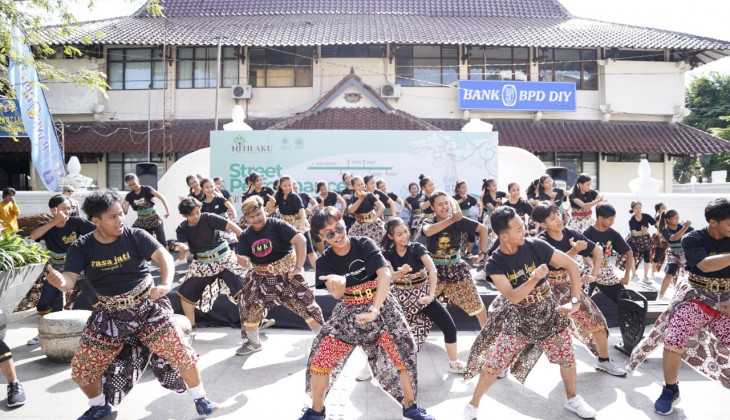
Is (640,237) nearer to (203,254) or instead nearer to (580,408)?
(580,408)

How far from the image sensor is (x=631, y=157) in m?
19.5

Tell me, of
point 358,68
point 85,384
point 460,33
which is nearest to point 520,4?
point 460,33

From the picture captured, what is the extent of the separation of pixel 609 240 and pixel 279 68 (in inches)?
622

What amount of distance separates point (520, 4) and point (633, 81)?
20.9ft

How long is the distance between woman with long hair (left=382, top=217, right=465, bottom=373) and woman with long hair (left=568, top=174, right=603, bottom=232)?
495 cm

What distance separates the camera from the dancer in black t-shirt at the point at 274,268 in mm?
5223

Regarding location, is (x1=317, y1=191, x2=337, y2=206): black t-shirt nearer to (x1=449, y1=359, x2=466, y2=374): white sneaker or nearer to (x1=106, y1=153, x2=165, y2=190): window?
(x1=449, y1=359, x2=466, y2=374): white sneaker

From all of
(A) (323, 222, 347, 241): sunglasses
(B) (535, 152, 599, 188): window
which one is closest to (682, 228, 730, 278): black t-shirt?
(A) (323, 222, 347, 241): sunglasses

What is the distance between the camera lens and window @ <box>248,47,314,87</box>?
62.8 ft

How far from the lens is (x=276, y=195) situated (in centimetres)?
791

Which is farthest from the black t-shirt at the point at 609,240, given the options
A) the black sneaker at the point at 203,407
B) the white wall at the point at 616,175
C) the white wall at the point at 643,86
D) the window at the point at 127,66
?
the window at the point at 127,66

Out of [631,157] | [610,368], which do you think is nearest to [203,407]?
[610,368]

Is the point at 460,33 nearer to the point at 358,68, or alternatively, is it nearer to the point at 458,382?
the point at 358,68

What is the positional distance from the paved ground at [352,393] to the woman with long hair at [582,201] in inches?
149
